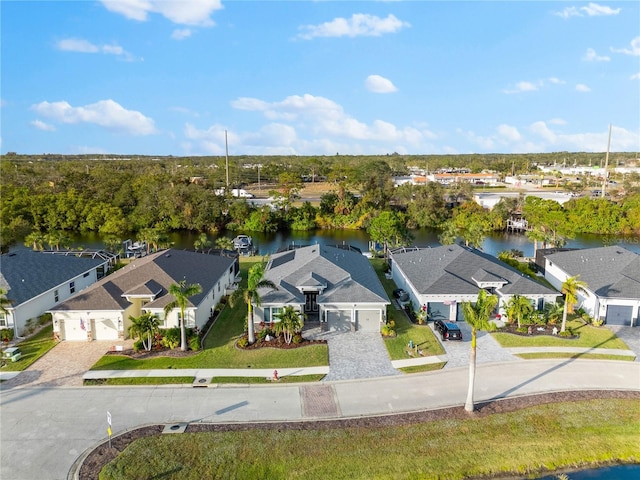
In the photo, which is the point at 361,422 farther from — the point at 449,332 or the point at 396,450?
the point at 449,332

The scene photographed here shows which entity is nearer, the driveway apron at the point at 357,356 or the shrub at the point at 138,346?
the driveway apron at the point at 357,356

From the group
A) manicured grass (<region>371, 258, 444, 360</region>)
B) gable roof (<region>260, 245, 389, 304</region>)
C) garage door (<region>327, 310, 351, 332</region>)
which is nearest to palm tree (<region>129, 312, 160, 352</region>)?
gable roof (<region>260, 245, 389, 304</region>)

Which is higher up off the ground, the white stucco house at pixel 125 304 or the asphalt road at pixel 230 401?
the white stucco house at pixel 125 304

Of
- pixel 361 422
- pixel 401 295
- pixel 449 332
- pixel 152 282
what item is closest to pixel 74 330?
pixel 152 282

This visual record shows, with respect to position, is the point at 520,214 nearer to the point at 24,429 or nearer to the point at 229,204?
the point at 229,204

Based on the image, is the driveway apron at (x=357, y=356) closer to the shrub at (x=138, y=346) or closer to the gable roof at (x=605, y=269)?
the shrub at (x=138, y=346)

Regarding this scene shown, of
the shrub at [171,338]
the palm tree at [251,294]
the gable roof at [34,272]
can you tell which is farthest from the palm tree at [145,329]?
the gable roof at [34,272]

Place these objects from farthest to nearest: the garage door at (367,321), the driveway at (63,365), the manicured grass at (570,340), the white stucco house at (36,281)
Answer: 1. the garage door at (367,321)
2. the white stucco house at (36,281)
3. the manicured grass at (570,340)
4. the driveway at (63,365)

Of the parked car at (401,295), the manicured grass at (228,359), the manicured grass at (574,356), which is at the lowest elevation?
the manicured grass at (574,356)
